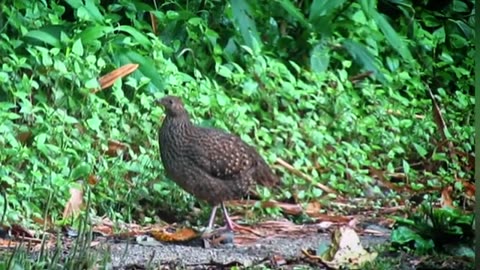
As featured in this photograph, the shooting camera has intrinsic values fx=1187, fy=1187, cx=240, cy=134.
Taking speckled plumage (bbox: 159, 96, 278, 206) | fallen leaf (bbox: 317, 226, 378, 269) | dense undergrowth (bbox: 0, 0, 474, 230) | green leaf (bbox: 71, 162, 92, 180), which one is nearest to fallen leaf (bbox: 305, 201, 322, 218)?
dense undergrowth (bbox: 0, 0, 474, 230)

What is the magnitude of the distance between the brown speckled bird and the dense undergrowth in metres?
0.34

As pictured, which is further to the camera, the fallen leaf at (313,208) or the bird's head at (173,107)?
the fallen leaf at (313,208)

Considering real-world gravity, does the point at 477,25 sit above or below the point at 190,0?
above

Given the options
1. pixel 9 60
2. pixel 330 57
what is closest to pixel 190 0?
pixel 330 57

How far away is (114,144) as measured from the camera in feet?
22.2

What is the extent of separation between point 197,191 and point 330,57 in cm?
285

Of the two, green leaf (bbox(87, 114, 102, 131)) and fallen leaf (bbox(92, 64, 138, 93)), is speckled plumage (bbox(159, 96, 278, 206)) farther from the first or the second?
fallen leaf (bbox(92, 64, 138, 93))

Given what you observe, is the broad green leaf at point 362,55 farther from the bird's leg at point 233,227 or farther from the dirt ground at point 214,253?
the dirt ground at point 214,253

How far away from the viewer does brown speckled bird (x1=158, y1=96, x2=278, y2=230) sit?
19.9 feet

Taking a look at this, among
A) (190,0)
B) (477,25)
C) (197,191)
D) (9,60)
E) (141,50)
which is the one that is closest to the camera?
(477,25)

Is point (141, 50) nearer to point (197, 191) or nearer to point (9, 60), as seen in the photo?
point (9, 60)

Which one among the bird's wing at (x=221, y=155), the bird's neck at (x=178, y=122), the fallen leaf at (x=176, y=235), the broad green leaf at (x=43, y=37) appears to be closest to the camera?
the fallen leaf at (x=176, y=235)

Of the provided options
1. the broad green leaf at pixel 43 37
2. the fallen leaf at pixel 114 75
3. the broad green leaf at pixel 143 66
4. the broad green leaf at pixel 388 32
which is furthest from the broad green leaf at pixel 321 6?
the broad green leaf at pixel 43 37

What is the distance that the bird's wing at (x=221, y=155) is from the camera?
239 inches
